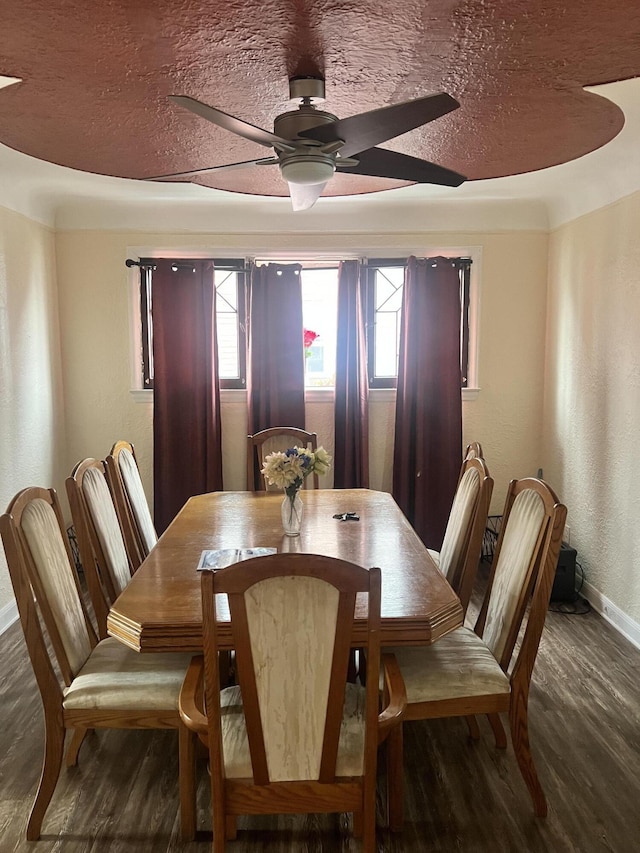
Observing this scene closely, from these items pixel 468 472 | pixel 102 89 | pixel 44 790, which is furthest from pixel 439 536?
pixel 102 89

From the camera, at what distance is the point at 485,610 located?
7.32ft

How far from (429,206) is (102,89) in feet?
8.89

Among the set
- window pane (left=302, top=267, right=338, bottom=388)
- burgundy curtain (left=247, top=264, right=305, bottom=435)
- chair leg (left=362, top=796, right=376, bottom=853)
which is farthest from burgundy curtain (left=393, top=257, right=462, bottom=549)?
chair leg (left=362, top=796, right=376, bottom=853)

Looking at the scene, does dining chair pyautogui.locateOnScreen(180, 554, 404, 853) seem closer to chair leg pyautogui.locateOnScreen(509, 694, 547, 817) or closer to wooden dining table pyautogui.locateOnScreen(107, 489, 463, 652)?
wooden dining table pyautogui.locateOnScreen(107, 489, 463, 652)

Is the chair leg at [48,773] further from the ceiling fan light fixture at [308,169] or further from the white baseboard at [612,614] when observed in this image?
the white baseboard at [612,614]

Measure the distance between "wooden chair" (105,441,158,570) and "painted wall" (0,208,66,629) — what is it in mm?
878

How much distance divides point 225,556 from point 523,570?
40.8 inches

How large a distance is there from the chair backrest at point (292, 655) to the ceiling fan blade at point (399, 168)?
4.62ft

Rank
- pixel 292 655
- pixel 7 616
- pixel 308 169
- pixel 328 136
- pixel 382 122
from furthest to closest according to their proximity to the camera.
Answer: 1. pixel 7 616
2. pixel 308 169
3. pixel 328 136
4. pixel 382 122
5. pixel 292 655

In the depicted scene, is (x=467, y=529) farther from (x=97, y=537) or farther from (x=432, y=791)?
(x=97, y=537)

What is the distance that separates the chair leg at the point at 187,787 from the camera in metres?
1.80

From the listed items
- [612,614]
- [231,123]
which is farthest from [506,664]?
[231,123]

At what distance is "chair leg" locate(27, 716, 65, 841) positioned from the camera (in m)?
1.81

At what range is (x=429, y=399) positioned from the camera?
4164 millimetres
